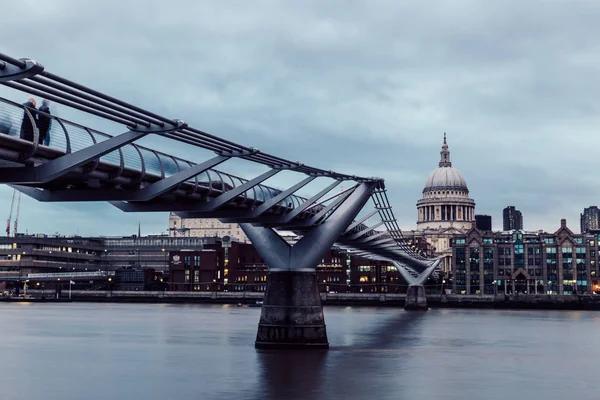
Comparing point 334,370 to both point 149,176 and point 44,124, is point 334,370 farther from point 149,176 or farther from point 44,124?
point 44,124

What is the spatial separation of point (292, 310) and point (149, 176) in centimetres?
1913

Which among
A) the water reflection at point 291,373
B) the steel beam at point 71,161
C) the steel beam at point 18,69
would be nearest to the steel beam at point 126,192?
the steel beam at point 71,161

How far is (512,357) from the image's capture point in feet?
190

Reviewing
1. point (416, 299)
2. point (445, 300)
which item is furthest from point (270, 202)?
point (445, 300)

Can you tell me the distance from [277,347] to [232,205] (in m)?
10.8

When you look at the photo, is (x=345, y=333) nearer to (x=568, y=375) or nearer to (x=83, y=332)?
(x=83, y=332)

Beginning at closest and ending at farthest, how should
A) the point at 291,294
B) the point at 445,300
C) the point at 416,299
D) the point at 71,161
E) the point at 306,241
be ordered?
the point at 71,161 < the point at 291,294 < the point at 306,241 < the point at 416,299 < the point at 445,300

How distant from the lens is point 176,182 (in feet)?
114

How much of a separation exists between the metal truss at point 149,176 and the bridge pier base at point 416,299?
9525cm

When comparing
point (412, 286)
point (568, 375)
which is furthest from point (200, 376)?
point (412, 286)

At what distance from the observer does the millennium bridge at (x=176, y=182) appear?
26.1 metres

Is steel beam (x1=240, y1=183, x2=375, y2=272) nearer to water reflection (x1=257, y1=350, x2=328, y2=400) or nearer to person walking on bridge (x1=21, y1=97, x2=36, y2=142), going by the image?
water reflection (x1=257, y1=350, x2=328, y2=400)

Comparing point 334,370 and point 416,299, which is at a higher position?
point 416,299

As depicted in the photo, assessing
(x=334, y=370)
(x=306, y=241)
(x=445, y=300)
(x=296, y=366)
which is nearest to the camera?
(x=334, y=370)
